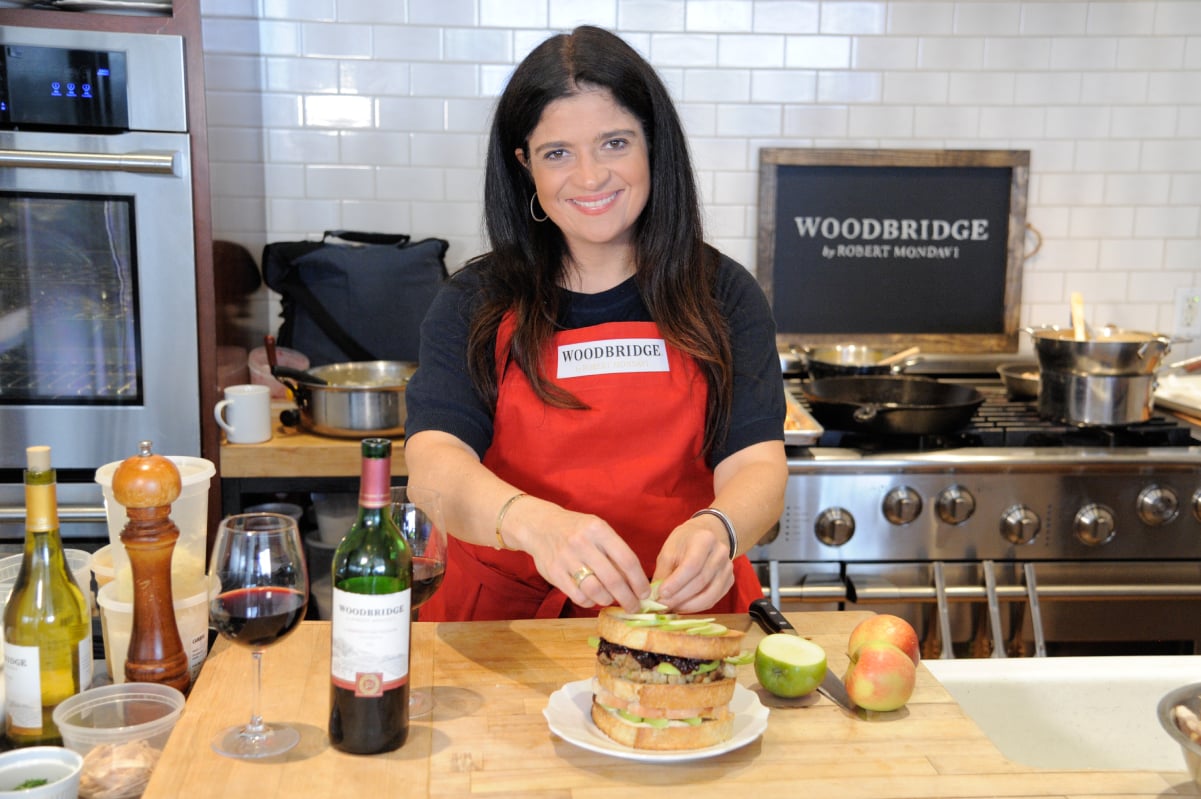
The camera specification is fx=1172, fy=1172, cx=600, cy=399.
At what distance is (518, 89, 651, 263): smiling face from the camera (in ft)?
6.08

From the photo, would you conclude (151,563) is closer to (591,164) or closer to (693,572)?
(693,572)

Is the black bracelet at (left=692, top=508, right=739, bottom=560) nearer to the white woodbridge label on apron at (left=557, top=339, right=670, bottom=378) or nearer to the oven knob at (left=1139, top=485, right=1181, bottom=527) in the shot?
the white woodbridge label on apron at (left=557, top=339, right=670, bottom=378)

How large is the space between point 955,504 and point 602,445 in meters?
1.13

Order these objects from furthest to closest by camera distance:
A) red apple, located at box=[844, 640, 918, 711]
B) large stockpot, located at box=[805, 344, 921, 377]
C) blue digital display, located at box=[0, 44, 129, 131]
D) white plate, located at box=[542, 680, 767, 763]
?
large stockpot, located at box=[805, 344, 921, 377] < blue digital display, located at box=[0, 44, 129, 131] < red apple, located at box=[844, 640, 918, 711] < white plate, located at box=[542, 680, 767, 763]

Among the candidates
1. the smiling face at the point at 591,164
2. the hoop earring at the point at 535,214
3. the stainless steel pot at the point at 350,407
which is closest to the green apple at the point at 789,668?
the smiling face at the point at 591,164

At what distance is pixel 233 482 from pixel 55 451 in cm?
41

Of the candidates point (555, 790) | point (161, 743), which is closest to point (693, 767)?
point (555, 790)

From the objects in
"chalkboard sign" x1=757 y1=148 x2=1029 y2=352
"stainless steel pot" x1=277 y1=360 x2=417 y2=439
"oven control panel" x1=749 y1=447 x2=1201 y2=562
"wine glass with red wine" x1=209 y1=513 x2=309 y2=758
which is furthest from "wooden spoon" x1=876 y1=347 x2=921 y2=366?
"wine glass with red wine" x1=209 y1=513 x2=309 y2=758

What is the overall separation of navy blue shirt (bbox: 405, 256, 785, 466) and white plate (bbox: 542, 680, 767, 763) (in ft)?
1.91

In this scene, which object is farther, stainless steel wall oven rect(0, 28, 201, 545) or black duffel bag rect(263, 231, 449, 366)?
black duffel bag rect(263, 231, 449, 366)

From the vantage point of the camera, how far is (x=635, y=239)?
2.02 meters

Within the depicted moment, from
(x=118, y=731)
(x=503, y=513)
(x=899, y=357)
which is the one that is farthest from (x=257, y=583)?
(x=899, y=357)

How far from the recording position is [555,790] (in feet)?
3.96

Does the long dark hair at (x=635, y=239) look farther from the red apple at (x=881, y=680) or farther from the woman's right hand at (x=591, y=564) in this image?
the red apple at (x=881, y=680)
